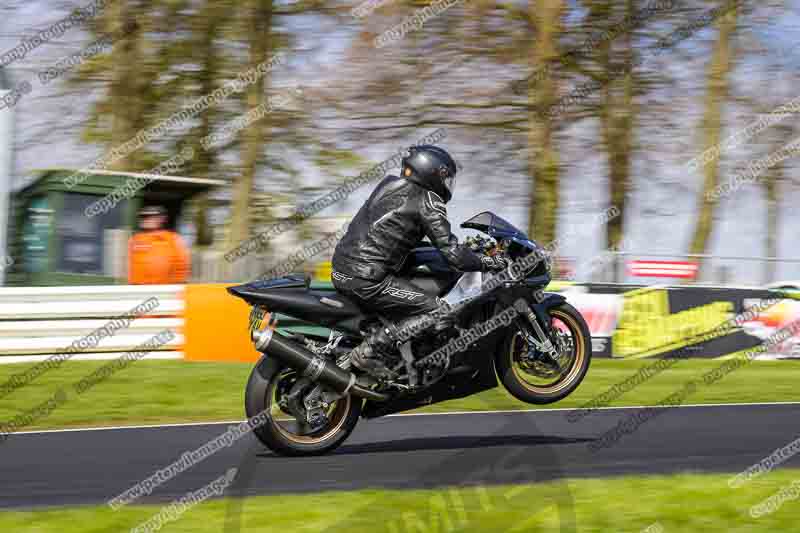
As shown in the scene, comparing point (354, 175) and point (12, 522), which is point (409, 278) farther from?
point (354, 175)

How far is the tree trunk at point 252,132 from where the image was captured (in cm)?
1767

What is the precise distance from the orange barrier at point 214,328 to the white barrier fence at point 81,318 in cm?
12

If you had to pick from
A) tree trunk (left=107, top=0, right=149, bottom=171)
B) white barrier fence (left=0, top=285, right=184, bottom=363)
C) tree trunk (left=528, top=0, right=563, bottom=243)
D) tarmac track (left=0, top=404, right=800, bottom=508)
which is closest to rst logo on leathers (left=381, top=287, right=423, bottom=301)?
tarmac track (left=0, top=404, right=800, bottom=508)

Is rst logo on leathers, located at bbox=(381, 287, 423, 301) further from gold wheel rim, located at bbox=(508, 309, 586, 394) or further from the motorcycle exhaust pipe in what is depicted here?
gold wheel rim, located at bbox=(508, 309, 586, 394)

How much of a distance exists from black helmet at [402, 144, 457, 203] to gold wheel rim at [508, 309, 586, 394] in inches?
46.8

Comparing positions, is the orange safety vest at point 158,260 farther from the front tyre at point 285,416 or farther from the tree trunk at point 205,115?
the front tyre at point 285,416

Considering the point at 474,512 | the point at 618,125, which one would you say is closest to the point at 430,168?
the point at 474,512

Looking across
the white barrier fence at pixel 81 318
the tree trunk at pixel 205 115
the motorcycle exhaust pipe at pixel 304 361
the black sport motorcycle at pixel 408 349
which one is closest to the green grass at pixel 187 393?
the white barrier fence at pixel 81 318

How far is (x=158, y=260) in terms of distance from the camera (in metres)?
12.9

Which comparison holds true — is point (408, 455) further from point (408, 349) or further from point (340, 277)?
point (340, 277)

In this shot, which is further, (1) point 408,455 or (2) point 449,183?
(1) point 408,455

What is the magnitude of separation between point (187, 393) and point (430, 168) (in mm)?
4409

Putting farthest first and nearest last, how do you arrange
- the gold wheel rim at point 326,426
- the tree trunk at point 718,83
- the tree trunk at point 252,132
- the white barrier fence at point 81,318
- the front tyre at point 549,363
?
the tree trunk at point 718,83, the tree trunk at point 252,132, the white barrier fence at point 81,318, the front tyre at point 549,363, the gold wheel rim at point 326,426

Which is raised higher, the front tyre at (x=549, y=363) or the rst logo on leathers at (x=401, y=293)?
the rst logo on leathers at (x=401, y=293)
